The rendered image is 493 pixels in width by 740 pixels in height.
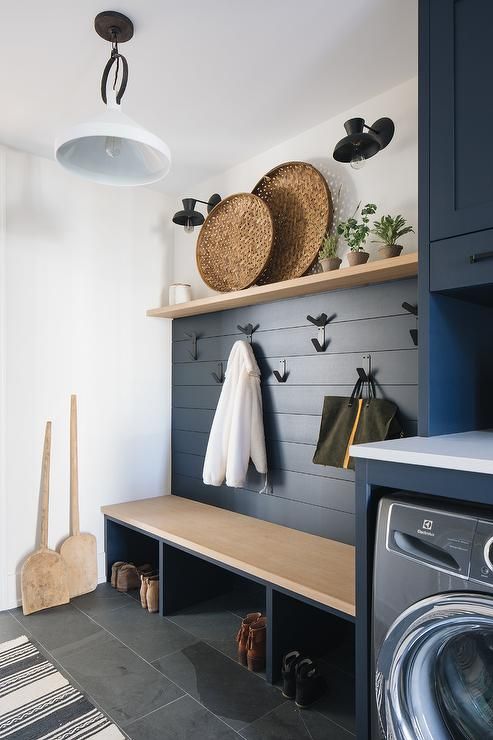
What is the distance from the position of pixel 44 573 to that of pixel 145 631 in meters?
0.64

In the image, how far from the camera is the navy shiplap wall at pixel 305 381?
2078 mm

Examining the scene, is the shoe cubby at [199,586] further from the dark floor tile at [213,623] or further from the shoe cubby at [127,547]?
the shoe cubby at [127,547]

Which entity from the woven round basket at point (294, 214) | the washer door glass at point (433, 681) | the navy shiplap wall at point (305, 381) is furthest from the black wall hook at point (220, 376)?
the washer door glass at point (433, 681)

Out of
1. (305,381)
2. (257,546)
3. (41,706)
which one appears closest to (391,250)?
(305,381)

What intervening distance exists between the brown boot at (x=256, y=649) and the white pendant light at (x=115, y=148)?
1840mm

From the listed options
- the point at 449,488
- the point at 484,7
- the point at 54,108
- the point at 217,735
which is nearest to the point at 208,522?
the point at 217,735

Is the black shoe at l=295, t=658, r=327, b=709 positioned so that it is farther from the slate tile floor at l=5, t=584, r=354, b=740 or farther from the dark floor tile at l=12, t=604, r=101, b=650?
the dark floor tile at l=12, t=604, r=101, b=650

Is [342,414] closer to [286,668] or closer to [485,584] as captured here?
[286,668]

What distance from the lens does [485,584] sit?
1018 millimetres

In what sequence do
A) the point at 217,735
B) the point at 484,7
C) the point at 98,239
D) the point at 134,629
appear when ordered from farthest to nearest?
1. the point at 98,239
2. the point at 134,629
3. the point at 217,735
4. the point at 484,7

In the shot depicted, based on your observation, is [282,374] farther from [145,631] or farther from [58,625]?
[58,625]

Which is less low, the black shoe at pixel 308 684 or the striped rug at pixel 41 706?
the black shoe at pixel 308 684

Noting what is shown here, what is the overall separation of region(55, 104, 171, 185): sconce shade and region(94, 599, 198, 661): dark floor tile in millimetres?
1957

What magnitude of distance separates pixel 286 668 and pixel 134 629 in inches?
34.2
